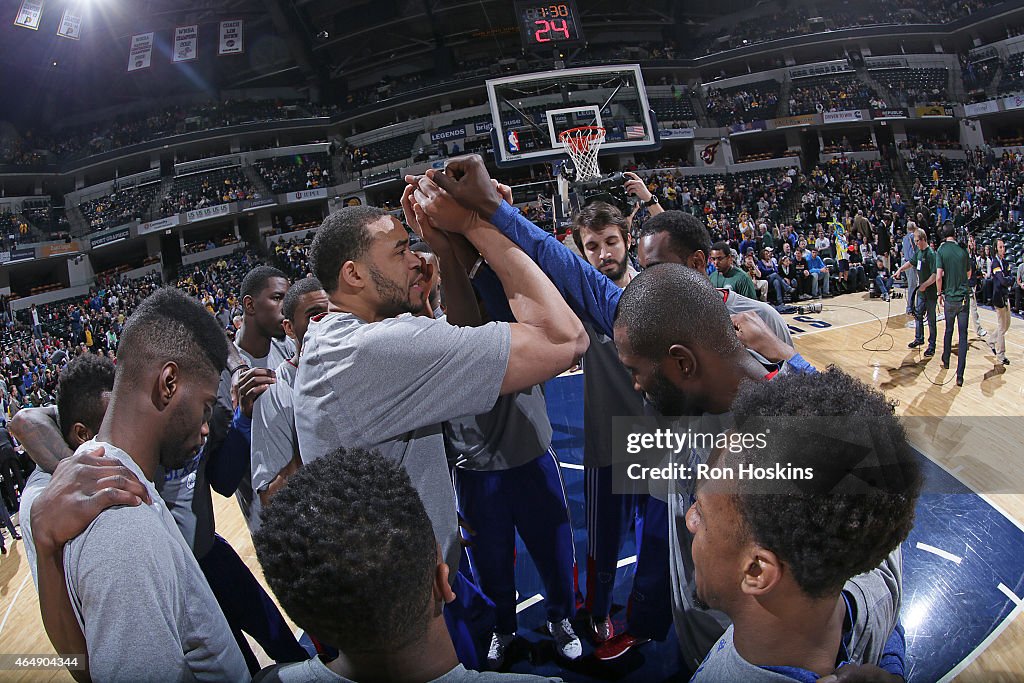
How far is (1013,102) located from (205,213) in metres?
30.6

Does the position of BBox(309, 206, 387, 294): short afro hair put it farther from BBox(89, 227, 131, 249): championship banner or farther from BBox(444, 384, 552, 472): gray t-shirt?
BBox(89, 227, 131, 249): championship banner

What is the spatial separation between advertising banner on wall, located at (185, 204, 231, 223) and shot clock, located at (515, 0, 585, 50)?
17.6 metres

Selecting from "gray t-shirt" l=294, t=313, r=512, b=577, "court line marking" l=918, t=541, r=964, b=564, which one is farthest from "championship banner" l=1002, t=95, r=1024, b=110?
"gray t-shirt" l=294, t=313, r=512, b=577

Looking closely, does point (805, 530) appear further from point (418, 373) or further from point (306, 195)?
point (306, 195)

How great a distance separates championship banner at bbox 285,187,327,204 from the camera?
25125 mm

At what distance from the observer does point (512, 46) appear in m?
18.5

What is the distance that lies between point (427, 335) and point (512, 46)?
19.7 meters

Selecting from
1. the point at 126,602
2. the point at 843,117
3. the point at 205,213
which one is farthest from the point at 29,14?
the point at 843,117

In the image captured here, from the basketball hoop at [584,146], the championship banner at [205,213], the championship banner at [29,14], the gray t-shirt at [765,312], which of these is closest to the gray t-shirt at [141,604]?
the gray t-shirt at [765,312]

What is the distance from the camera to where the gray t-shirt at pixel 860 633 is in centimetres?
92

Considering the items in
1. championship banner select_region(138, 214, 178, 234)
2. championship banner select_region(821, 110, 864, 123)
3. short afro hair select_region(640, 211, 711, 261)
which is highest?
championship banner select_region(138, 214, 178, 234)

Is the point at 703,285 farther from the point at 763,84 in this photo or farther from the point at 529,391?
the point at 763,84

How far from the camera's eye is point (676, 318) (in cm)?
135

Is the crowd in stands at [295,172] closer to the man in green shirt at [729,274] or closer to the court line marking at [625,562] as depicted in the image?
the man in green shirt at [729,274]
